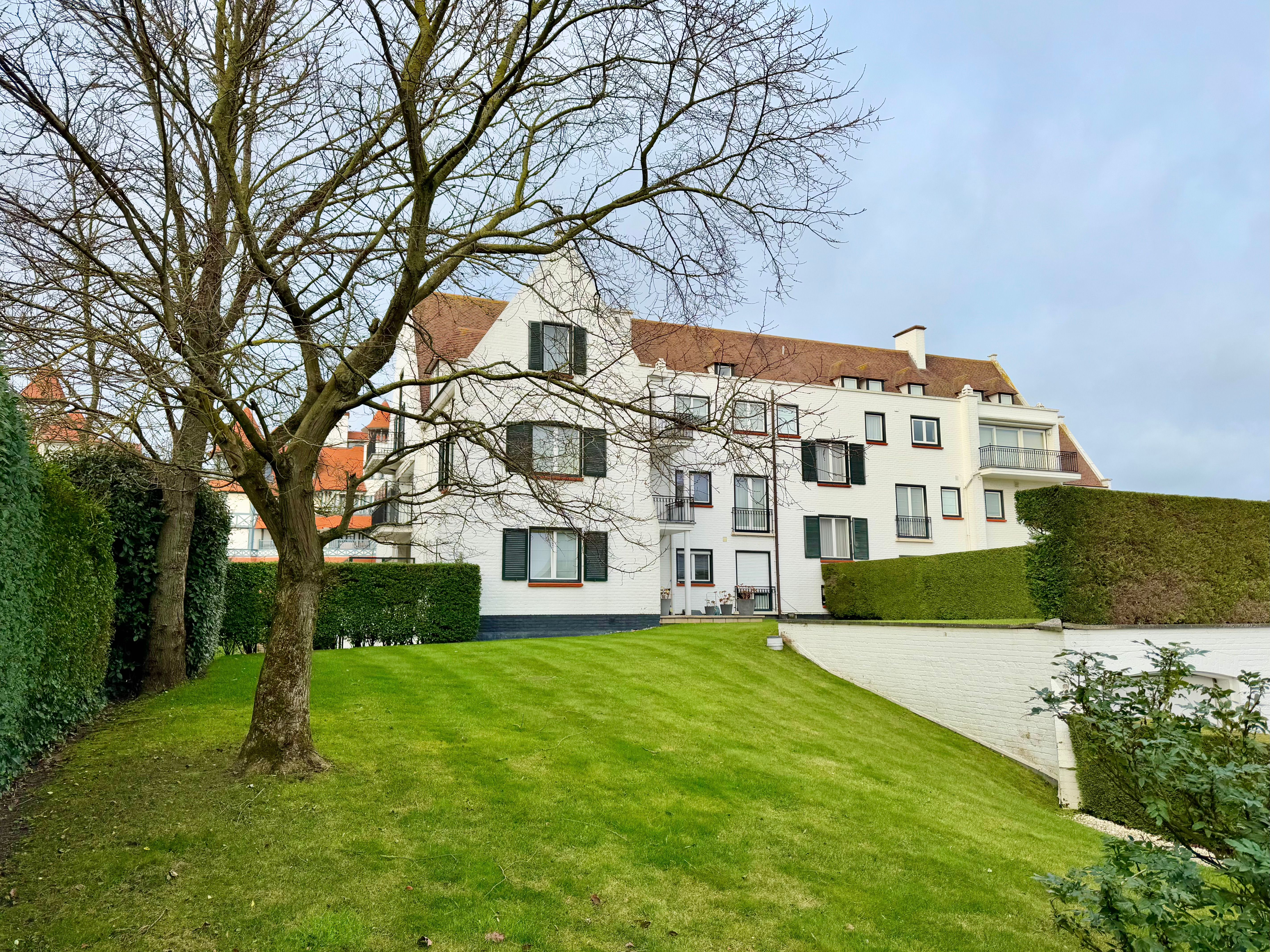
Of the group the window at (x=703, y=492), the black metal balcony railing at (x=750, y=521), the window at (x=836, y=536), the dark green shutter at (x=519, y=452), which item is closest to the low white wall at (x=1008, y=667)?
the dark green shutter at (x=519, y=452)

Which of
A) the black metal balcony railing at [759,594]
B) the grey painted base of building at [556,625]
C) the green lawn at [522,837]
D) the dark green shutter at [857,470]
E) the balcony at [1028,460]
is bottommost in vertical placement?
the green lawn at [522,837]

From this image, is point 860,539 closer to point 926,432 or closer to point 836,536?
point 836,536

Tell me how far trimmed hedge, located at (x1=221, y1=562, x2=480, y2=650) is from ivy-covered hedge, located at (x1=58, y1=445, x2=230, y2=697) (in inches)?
142

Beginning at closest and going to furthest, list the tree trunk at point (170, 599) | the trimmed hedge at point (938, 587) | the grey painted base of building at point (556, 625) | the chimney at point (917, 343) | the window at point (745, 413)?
the window at point (745, 413) < the tree trunk at point (170, 599) < the trimmed hedge at point (938, 587) < the grey painted base of building at point (556, 625) < the chimney at point (917, 343)

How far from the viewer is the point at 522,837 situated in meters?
6.36

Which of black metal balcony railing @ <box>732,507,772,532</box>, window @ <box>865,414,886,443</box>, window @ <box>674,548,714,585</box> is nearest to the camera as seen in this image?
window @ <box>674,548,714,585</box>

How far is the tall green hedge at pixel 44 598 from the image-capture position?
5949 millimetres

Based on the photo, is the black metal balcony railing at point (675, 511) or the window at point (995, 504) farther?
the window at point (995, 504)

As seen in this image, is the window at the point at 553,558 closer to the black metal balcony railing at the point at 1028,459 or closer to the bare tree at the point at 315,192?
the bare tree at the point at 315,192

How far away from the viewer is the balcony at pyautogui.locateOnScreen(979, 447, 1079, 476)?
3169 centimetres

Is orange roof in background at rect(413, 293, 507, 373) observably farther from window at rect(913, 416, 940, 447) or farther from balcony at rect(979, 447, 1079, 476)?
balcony at rect(979, 447, 1079, 476)

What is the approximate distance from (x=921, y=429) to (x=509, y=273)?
26881 mm

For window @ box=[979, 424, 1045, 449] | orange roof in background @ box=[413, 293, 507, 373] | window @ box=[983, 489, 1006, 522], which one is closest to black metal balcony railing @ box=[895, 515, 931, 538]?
window @ box=[983, 489, 1006, 522]

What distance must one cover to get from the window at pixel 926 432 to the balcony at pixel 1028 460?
5.96 feet
